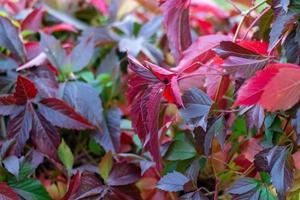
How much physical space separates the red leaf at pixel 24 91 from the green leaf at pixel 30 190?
0.12m

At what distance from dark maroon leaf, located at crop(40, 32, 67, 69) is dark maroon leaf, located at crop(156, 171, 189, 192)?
0.34 meters

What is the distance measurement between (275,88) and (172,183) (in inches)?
8.5

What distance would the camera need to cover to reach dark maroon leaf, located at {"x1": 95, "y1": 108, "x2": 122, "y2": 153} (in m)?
0.83

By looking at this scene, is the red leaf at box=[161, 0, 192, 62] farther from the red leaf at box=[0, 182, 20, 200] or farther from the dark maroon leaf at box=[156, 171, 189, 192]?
the red leaf at box=[0, 182, 20, 200]

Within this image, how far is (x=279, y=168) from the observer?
0.59 m

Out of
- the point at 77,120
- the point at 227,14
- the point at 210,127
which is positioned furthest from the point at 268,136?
the point at 227,14

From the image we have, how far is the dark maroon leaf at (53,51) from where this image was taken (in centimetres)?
89

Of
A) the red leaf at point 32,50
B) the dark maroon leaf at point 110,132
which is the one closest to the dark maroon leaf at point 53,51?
the red leaf at point 32,50

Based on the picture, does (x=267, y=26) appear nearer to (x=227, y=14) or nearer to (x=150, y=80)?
(x=150, y=80)

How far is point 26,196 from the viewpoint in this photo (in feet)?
2.39

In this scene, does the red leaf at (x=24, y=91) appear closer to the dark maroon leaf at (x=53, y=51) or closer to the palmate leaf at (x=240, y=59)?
the dark maroon leaf at (x=53, y=51)

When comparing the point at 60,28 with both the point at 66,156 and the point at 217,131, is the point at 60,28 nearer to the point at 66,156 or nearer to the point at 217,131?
the point at 66,156

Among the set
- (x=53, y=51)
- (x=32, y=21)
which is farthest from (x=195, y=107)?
(x=32, y=21)

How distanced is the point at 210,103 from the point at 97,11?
711mm
